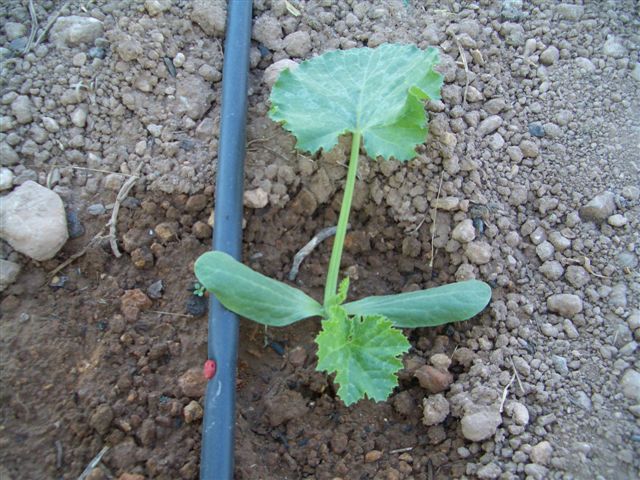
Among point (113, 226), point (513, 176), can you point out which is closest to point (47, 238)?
point (113, 226)

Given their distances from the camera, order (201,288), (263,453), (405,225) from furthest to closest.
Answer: (405,225) < (201,288) < (263,453)

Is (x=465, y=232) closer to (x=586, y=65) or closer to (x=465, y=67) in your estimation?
(x=465, y=67)

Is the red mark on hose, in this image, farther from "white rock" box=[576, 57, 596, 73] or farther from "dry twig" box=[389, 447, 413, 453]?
"white rock" box=[576, 57, 596, 73]

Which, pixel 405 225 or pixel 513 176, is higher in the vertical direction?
pixel 513 176

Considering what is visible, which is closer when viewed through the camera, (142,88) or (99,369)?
(99,369)

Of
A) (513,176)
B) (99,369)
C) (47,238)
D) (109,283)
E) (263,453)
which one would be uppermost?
(513,176)

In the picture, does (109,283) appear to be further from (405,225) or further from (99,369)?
(405,225)
